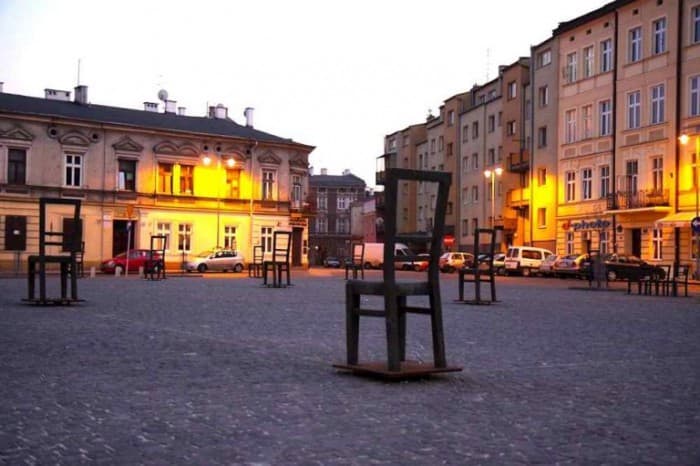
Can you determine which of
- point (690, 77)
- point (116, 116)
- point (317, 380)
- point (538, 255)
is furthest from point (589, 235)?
point (317, 380)

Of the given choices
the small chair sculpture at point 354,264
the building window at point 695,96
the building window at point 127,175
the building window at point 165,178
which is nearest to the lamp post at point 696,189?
Answer: the building window at point 695,96

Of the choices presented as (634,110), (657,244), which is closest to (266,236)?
(634,110)

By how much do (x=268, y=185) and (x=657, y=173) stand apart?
92.8 ft

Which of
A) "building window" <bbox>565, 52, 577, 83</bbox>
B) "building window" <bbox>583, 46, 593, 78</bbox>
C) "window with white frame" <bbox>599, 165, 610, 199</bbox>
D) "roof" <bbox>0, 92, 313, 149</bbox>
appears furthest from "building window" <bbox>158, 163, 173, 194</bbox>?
"window with white frame" <bbox>599, 165, 610, 199</bbox>

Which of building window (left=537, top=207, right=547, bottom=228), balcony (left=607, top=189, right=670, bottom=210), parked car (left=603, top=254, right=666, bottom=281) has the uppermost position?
balcony (left=607, top=189, right=670, bottom=210)

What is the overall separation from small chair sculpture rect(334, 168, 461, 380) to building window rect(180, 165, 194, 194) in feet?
172

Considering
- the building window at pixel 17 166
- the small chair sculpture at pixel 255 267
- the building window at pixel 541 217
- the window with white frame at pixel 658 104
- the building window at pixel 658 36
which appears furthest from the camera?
the building window at pixel 541 217

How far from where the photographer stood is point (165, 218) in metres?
58.5

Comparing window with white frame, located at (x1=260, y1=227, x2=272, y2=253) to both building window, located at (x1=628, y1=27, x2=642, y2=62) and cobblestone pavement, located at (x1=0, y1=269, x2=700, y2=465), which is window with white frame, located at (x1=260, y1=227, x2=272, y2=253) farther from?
cobblestone pavement, located at (x1=0, y1=269, x2=700, y2=465)

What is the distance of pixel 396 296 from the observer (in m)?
8.13

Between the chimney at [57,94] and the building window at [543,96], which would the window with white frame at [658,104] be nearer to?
the building window at [543,96]

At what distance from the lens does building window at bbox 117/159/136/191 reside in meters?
56.8

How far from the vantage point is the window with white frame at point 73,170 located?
5431 centimetres

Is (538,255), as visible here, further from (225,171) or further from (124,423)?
(124,423)
